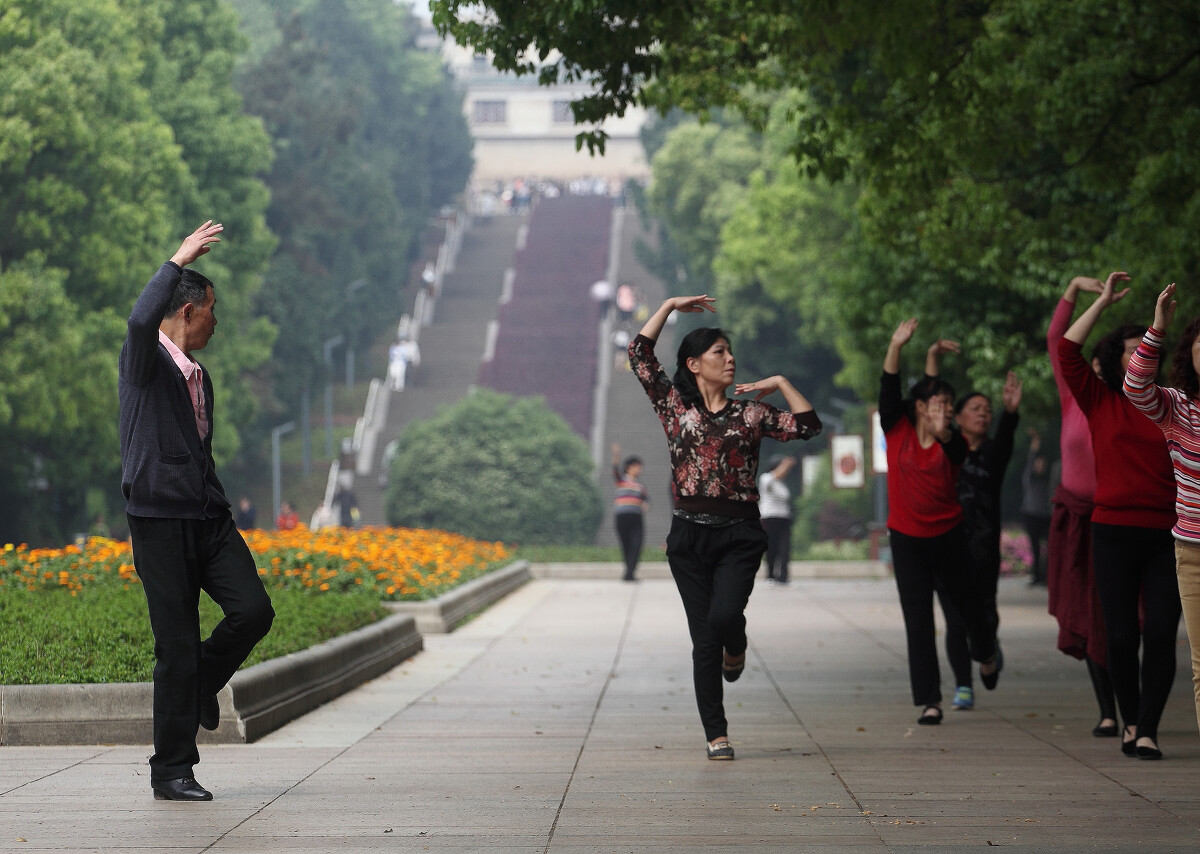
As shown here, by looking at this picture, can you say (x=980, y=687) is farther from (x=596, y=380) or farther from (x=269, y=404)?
(x=596, y=380)

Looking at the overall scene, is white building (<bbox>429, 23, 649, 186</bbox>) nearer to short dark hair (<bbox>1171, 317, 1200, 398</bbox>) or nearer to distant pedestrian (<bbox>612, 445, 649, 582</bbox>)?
distant pedestrian (<bbox>612, 445, 649, 582</bbox>)

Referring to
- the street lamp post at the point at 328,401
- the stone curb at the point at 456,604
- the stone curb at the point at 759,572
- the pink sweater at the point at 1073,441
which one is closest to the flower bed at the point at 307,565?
the stone curb at the point at 456,604

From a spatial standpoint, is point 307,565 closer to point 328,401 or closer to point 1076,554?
point 1076,554

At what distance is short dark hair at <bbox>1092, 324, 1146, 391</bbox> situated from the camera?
25.2 ft

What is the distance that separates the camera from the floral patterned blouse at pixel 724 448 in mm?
7543

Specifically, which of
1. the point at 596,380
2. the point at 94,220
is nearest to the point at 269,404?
the point at 596,380

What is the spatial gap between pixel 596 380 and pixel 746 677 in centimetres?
4598

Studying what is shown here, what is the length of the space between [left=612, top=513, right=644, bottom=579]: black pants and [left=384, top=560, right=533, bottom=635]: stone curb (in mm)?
2239

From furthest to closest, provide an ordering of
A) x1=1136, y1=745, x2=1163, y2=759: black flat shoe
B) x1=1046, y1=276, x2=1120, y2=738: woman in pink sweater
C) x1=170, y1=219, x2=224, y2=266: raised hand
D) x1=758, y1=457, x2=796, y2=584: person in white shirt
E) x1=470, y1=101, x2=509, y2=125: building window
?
x1=470, y1=101, x2=509, y2=125: building window < x1=758, y1=457, x2=796, y2=584: person in white shirt < x1=1046, y1=276, x2=1120, y2=738: woman in pink sweater < x1=1136, y1=745, x2=1163, y2=759: black flat shoe < x1=170, y1=219, x2=224, y2=266: raised hand

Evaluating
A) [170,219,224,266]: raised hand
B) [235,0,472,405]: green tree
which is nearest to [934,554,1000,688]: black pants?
[170,219,224,266]: raised hand

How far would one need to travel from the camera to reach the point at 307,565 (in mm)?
14773

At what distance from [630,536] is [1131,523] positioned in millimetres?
17881

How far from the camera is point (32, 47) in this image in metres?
31.1

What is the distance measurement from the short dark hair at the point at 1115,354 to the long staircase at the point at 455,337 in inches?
1359
